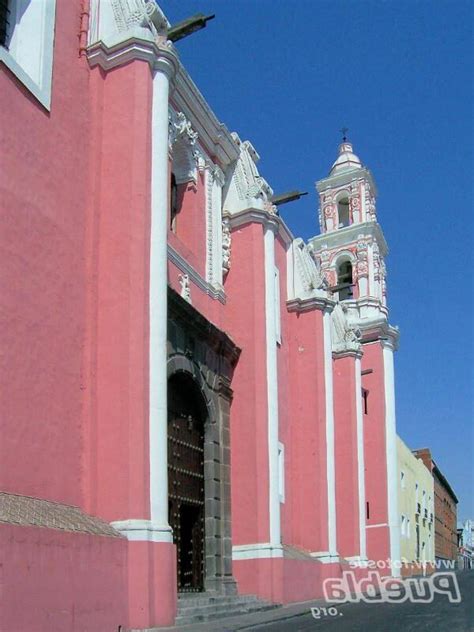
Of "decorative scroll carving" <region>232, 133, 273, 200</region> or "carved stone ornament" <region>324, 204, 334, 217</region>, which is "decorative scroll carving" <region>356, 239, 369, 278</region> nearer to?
"carved stone ornament" <region>324, 204, 334, 217</region>

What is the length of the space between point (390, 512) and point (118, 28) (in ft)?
58.6

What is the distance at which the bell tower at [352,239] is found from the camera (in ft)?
96.3

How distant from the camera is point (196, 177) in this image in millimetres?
15281

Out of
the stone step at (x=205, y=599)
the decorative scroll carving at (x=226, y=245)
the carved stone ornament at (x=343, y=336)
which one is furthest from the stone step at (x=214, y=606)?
the carved stone ornament at (x=343, y=336)

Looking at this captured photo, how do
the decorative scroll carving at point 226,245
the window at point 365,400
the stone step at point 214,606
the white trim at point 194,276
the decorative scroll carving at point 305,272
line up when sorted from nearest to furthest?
the stone step at point 214,606, the white trim at point 194,276, the decorative scroll carving at point 226,245, the decorative scroll carving at point 305,272, the window at point 365,400

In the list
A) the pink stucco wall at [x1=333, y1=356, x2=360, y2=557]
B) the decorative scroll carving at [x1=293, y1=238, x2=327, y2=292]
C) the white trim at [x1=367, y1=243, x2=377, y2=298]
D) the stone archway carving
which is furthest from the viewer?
the white trim at [x1=367, y1=243, x2=377, y2=298]

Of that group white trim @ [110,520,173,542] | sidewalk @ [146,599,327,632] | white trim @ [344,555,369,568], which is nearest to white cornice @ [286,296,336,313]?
white trim @ [344,555,369,568]

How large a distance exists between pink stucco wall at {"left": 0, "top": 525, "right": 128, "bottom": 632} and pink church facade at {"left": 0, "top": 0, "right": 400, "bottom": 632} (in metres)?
0.02

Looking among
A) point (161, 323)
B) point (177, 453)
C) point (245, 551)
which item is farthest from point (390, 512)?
point (161, 323)

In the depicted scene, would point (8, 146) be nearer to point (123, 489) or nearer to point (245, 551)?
point (123, 489)

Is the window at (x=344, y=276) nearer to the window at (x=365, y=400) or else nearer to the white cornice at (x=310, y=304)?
the window at (x=365, y=400)

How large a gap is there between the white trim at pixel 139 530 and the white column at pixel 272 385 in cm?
517

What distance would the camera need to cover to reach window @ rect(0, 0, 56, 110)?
10.6m

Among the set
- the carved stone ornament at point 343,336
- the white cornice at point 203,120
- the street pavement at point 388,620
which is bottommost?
the street pavement at point 388,620
